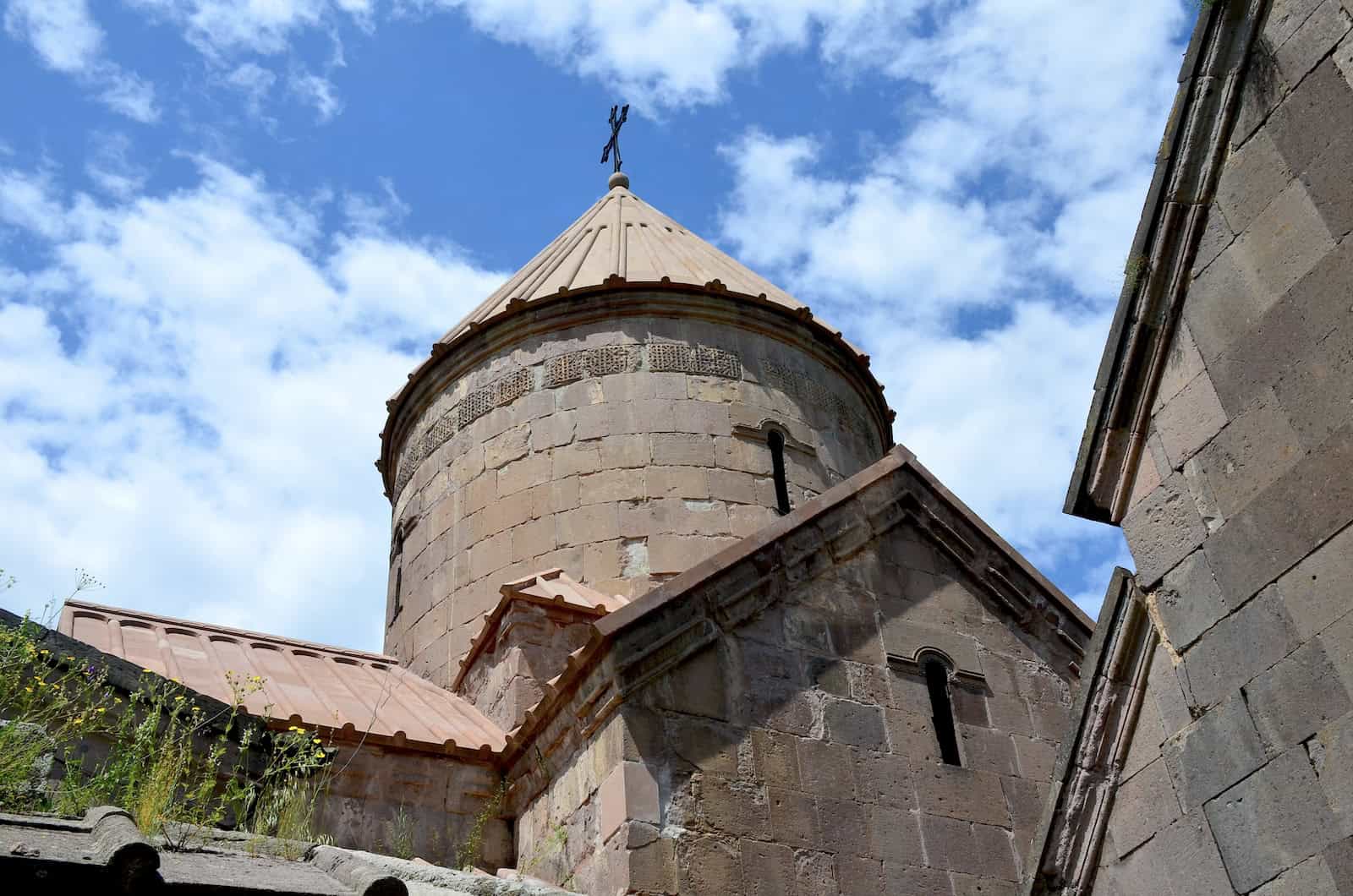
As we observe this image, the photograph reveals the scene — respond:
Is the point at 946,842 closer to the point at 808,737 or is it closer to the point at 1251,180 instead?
the point at 808,737

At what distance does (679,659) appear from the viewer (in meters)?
5.30

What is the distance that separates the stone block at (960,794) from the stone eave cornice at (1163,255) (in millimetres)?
2102

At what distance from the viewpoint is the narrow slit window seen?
5.72m

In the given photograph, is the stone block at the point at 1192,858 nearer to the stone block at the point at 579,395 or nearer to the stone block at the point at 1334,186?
the stone block at the point at 1334,186

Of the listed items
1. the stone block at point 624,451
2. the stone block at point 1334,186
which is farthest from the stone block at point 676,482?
the stone block at point 1334,186

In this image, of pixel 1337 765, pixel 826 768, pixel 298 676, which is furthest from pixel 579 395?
pixel 1337 765

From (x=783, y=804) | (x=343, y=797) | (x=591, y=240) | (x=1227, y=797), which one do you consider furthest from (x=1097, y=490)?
(x=591, y=240)

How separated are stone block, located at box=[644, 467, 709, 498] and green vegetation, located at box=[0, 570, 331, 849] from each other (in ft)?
12.2

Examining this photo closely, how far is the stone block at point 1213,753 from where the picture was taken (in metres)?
3.19

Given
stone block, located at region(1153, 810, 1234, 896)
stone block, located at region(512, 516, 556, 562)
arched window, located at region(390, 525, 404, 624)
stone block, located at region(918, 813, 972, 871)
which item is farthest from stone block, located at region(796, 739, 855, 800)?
arched window, located at region(390, 525, 404, 624)

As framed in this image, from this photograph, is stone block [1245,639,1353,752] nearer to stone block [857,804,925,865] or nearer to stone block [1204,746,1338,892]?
stone block [1204,746,1338,892]

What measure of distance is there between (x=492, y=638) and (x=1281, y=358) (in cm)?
469

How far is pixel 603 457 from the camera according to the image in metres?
8.09

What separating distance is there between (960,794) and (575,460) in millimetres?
3615
